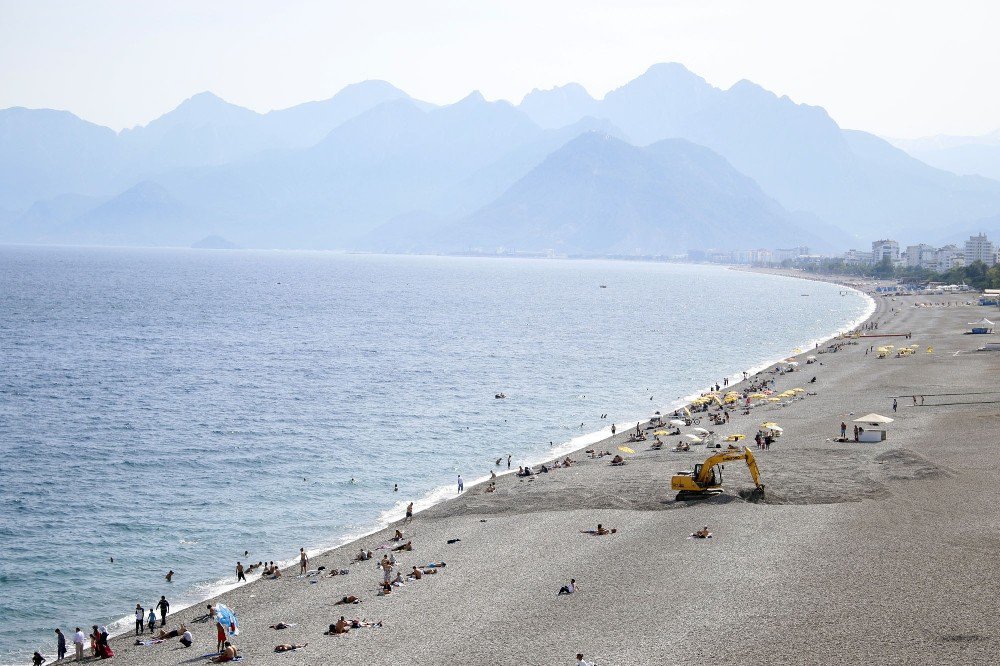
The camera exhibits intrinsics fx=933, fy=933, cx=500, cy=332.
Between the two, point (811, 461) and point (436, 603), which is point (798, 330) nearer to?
point (811, 461)

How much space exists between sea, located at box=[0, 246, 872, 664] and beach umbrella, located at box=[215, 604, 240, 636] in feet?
16.4

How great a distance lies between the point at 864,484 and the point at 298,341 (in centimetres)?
7657

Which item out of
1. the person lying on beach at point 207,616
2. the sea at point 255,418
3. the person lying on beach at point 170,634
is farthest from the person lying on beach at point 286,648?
the sea at point 255,418

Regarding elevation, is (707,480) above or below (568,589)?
above

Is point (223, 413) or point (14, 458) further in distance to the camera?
point (223, 413)

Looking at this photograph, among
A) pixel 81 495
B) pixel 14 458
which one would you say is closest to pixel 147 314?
pixel 14 458

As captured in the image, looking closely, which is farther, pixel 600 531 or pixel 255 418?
pixel 255 418

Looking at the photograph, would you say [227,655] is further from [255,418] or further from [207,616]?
[255,418]

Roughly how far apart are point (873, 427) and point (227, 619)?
35825 millimetres

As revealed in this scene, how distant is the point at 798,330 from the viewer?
122 meters

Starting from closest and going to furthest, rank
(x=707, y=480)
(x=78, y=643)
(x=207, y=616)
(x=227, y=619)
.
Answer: (x=227, y=619) → (x=78, y=643) → (x=207, y=616) → (x=707, y=480)

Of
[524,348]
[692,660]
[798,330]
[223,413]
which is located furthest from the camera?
[798,330]

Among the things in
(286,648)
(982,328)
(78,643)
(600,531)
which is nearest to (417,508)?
(600,531)

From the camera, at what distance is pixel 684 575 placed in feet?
91.0
